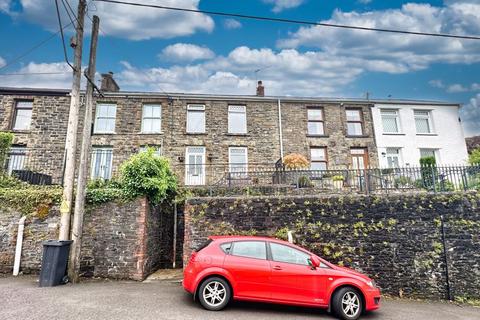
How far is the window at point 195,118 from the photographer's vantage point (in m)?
16.0

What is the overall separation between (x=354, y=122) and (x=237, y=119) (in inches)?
313

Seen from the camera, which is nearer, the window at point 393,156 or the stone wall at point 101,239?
the stone wall at point 101,239

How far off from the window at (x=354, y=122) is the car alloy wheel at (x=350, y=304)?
43.9 ft

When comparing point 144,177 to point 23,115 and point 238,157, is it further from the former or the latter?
point 23,115

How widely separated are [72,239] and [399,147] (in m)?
18.4

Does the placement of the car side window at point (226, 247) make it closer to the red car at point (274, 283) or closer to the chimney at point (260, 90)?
the red car at point (274, 283)

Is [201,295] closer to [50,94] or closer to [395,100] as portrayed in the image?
[50,94]

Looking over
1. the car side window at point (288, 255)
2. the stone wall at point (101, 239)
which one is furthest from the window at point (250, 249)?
the stone wall at point (101, 239)

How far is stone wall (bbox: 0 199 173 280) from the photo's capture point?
7.45 m

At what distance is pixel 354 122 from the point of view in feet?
56.6

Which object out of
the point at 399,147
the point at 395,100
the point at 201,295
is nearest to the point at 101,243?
the point at 201,295

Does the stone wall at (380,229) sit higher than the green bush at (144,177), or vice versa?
the green bush at (144,177)

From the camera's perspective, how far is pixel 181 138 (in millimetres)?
15578

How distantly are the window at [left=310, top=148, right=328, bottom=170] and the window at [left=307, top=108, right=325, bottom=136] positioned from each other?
3.67ft
